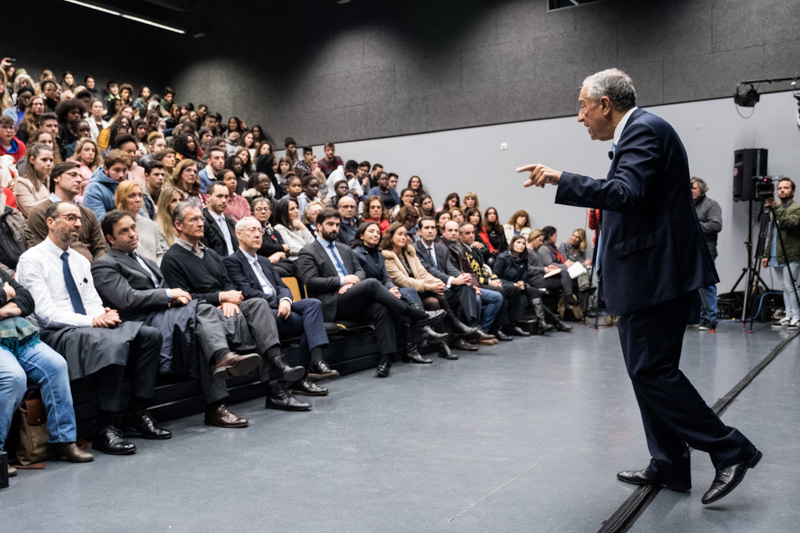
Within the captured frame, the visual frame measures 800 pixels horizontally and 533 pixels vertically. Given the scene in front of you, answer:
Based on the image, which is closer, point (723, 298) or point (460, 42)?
point (723, 298)

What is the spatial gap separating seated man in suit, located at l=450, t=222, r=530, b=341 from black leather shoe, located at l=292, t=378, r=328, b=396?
2.85 meters

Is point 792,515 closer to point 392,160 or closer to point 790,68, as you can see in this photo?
point 790,68

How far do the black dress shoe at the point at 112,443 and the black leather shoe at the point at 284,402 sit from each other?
914mm

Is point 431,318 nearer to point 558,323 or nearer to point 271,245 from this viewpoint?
point 271,245

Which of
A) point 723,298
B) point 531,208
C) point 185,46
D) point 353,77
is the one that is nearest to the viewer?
point 723,298

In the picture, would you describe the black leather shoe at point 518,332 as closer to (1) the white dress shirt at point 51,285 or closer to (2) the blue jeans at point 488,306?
(2) the blue jeans at point 488,306

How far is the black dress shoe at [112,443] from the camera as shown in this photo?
3035 millimetres

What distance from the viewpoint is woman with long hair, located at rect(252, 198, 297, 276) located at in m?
5.41

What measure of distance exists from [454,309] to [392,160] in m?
5.34

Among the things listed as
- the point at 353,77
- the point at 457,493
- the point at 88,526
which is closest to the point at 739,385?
the point at 457,493

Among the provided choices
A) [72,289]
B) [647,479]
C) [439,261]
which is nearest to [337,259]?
[439,261]

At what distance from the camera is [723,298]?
8.09 m

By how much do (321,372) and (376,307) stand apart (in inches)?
30.0

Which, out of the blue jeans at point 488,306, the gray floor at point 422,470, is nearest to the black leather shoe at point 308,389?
the gray floor at point 422,470
